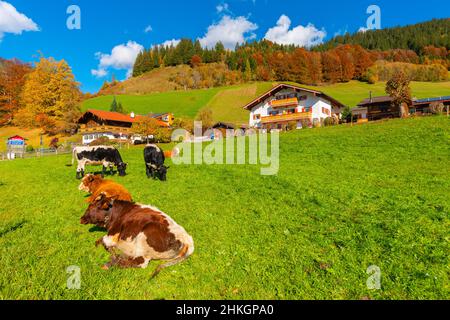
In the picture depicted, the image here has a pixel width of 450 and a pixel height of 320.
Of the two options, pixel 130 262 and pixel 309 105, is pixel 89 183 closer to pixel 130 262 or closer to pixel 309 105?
pixel 130 262

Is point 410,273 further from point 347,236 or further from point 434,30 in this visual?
point 434,30

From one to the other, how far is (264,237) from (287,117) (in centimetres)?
4459

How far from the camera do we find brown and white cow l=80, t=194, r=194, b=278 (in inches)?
203

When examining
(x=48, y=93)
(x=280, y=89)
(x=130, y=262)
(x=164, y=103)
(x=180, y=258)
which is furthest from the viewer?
(x=164, y=103)

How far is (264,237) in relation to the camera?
21.5ft

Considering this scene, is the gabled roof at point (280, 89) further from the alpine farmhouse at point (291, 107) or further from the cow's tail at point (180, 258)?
the cow's tail at point (180, 258)

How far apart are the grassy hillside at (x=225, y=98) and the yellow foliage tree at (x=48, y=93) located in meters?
34.1

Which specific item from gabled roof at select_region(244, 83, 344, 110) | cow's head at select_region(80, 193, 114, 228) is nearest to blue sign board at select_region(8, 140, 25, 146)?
gabled roof at select_region(244, 83, 344, 110)

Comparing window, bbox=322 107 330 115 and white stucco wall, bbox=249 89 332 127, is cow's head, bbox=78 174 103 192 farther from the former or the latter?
window, bbox=322 107 330 115

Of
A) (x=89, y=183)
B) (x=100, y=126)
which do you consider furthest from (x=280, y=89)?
(x=89, y=183)

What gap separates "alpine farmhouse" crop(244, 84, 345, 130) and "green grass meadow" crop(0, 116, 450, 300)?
3539 cm

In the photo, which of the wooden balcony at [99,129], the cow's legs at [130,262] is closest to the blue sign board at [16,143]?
the wooden balcony at [99,129]

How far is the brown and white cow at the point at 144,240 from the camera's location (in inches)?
203
